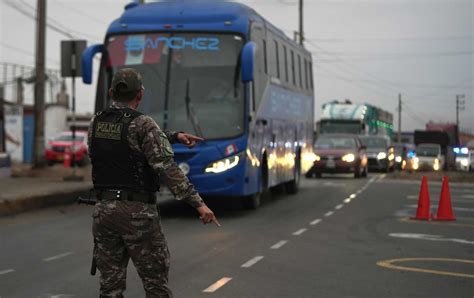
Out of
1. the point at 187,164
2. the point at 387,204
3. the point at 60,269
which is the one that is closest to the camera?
the point at 60,269

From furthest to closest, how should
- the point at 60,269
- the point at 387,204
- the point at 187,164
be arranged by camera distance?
the point at 387,204 → the point at 187,164 → the point at 60,269

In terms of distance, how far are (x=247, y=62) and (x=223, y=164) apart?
1.91 metres

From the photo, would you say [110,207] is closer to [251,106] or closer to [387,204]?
[251,106]

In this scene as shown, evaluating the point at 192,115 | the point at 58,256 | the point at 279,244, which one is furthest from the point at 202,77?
the point at 58,256

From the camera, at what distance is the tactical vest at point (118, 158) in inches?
194

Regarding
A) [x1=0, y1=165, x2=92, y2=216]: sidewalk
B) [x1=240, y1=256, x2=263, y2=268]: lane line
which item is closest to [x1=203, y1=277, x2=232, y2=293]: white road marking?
[x1=240, y1=256, x2=263, y2=268]: lane line

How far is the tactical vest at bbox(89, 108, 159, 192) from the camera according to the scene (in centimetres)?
492

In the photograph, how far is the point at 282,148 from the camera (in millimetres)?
19562

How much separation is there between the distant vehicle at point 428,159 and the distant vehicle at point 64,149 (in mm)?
16444

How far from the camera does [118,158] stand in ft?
16.2

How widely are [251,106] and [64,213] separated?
4.54 metres

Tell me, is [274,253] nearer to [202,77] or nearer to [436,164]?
[202,77]

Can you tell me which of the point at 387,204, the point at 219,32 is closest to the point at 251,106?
the point at 219,32

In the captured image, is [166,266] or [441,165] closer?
[166,266]
